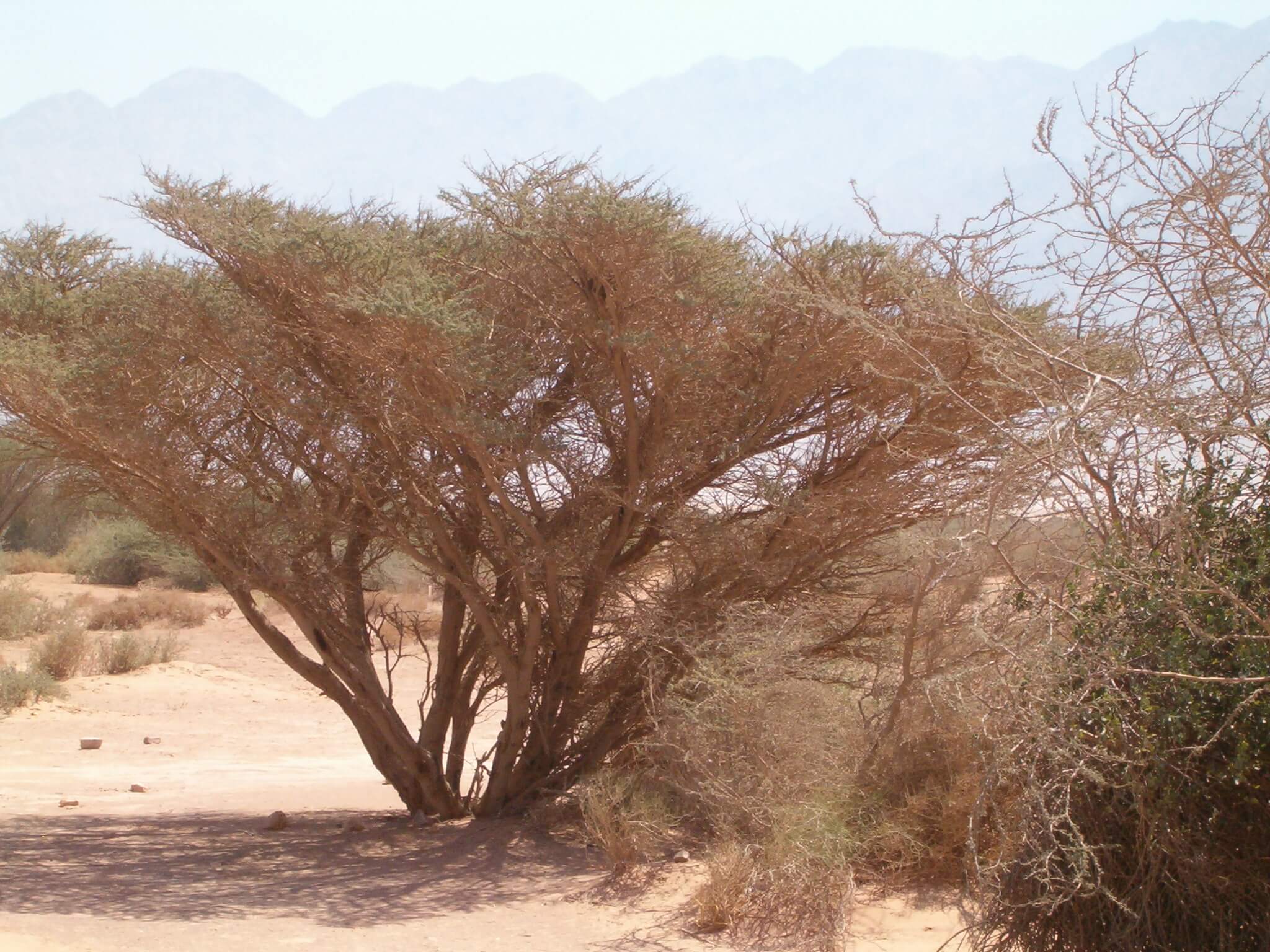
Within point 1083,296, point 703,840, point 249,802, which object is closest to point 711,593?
point 703,840

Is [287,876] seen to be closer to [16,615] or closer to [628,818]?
[628,818]

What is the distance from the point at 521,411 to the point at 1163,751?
5.53 m

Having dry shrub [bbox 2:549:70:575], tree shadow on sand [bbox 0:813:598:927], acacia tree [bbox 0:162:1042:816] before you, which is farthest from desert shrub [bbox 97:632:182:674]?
acacia tree [bbox 0:162:1042:816]

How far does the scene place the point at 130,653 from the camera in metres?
23.4

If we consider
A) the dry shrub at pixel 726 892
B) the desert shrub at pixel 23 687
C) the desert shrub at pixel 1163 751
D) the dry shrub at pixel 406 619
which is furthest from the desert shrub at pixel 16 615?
the desert shrub at pixel 1163 751

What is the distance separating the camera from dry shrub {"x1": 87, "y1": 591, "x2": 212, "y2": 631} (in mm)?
28844

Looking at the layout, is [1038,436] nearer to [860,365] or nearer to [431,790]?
[860,365]

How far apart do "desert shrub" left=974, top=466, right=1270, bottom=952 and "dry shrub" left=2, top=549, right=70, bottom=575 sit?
120 ft

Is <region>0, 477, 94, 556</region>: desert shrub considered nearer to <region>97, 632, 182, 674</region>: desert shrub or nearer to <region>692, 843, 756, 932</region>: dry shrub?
<region>97, 632, 182, 674</region>: desert shrub

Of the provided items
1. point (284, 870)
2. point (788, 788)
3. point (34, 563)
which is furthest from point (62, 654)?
point (788, 788)

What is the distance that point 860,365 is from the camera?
9016 millimetres

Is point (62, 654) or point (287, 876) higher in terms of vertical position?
point (62, 654)

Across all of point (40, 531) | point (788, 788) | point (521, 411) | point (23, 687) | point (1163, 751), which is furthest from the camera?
point (40, 531)

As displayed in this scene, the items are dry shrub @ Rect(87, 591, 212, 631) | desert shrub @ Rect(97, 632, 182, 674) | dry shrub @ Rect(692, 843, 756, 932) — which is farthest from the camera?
dry shrub @ Rect(87, 591, 212, 631)
